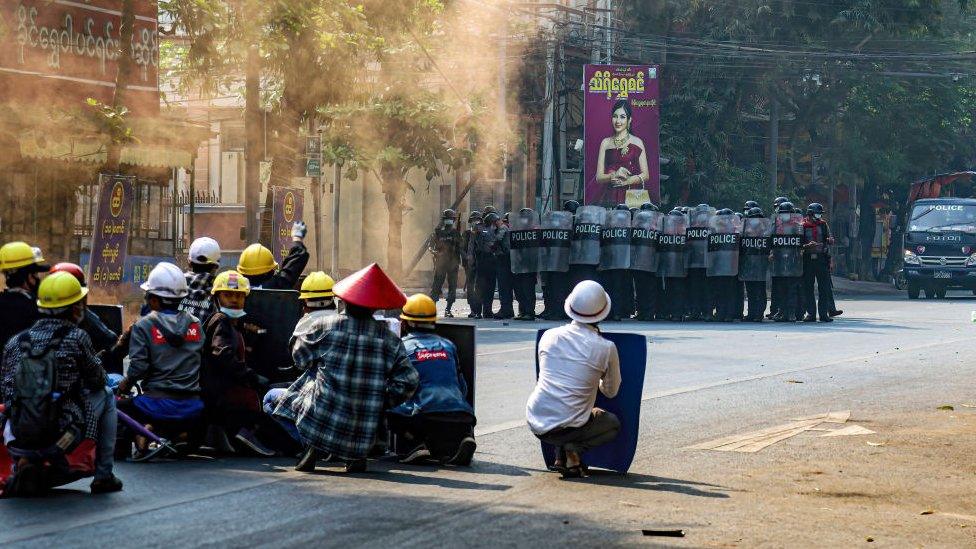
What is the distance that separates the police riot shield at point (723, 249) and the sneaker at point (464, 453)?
16.3 metres

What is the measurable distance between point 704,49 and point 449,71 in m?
12.3

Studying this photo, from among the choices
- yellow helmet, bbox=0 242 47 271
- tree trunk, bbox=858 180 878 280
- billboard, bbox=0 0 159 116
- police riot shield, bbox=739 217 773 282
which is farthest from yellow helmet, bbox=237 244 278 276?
tree trunk, bbox=858 180 878 280

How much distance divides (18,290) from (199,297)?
1.38 metres

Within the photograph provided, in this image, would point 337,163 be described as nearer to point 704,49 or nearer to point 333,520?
point 704,49

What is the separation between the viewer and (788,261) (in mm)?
24516

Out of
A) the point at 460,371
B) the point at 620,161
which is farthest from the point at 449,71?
the point at 460,371

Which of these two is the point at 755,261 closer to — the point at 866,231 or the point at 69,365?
the point at 69,365

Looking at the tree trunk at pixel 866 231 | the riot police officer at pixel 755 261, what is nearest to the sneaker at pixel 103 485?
the riot police officer at pixel 755 261

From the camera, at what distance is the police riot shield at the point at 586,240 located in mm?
24641

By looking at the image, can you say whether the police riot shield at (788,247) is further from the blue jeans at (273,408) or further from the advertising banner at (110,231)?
the blue jeans at (273,408)

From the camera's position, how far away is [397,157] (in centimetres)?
3388

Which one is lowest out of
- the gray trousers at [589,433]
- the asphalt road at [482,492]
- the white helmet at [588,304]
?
the asphalt road at [482,492]

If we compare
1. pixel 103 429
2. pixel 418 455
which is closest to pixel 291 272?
pixel 418 455

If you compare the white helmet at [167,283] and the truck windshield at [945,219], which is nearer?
the white helmet at [167,283]
